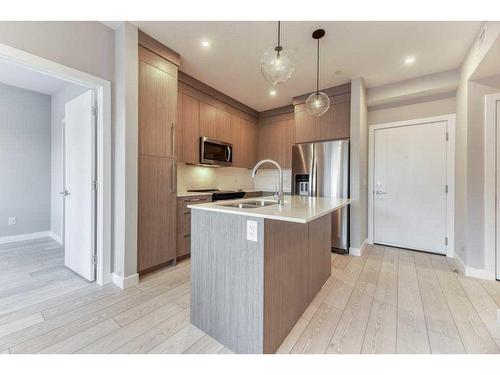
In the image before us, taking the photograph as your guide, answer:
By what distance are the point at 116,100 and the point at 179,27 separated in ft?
3.24

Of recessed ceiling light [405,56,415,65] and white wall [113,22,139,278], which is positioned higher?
recessed ceiling light [405,56,415,65]

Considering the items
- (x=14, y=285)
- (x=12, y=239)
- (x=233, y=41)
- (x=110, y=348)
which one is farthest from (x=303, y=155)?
(x=12, y=239)

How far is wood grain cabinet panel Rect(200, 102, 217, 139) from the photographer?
3.51 m

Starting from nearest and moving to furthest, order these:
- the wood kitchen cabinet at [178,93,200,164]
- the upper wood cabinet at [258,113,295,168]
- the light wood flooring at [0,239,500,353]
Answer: the light wood flooring at [0,239,500,353] < the wood kitchen cabinet at [178,93,200,164] < the upper wood cabinet at [258,113,295,168]

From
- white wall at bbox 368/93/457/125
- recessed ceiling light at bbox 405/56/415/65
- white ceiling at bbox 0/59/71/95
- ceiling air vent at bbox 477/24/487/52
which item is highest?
white ceiling at bbox 0/59/71/95

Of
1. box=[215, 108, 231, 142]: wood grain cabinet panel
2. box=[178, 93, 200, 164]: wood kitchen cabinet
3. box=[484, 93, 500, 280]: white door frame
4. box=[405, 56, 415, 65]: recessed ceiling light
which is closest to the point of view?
box=[484, 93, 500, 280]: white door frame

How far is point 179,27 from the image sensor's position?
218cm

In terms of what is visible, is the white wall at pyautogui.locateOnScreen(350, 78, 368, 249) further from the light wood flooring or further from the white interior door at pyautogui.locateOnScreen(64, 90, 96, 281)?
the white interior door at pyautogui.locateOnScreen(64, 90, 96, 281)

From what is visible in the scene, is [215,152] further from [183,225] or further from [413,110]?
[413,110]

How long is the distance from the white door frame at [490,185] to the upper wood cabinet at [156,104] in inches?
144

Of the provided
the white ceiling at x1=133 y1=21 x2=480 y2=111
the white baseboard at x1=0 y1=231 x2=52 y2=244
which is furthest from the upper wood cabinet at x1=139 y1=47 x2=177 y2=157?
the white baseboard at x1=0 y1=231 x2=52 y2=244

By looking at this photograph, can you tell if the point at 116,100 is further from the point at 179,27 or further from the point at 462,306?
the point at 462,306

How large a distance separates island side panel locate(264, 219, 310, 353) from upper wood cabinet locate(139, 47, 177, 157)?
1.81m

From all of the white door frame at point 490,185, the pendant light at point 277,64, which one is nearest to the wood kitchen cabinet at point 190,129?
the pendant light at point 277,64
